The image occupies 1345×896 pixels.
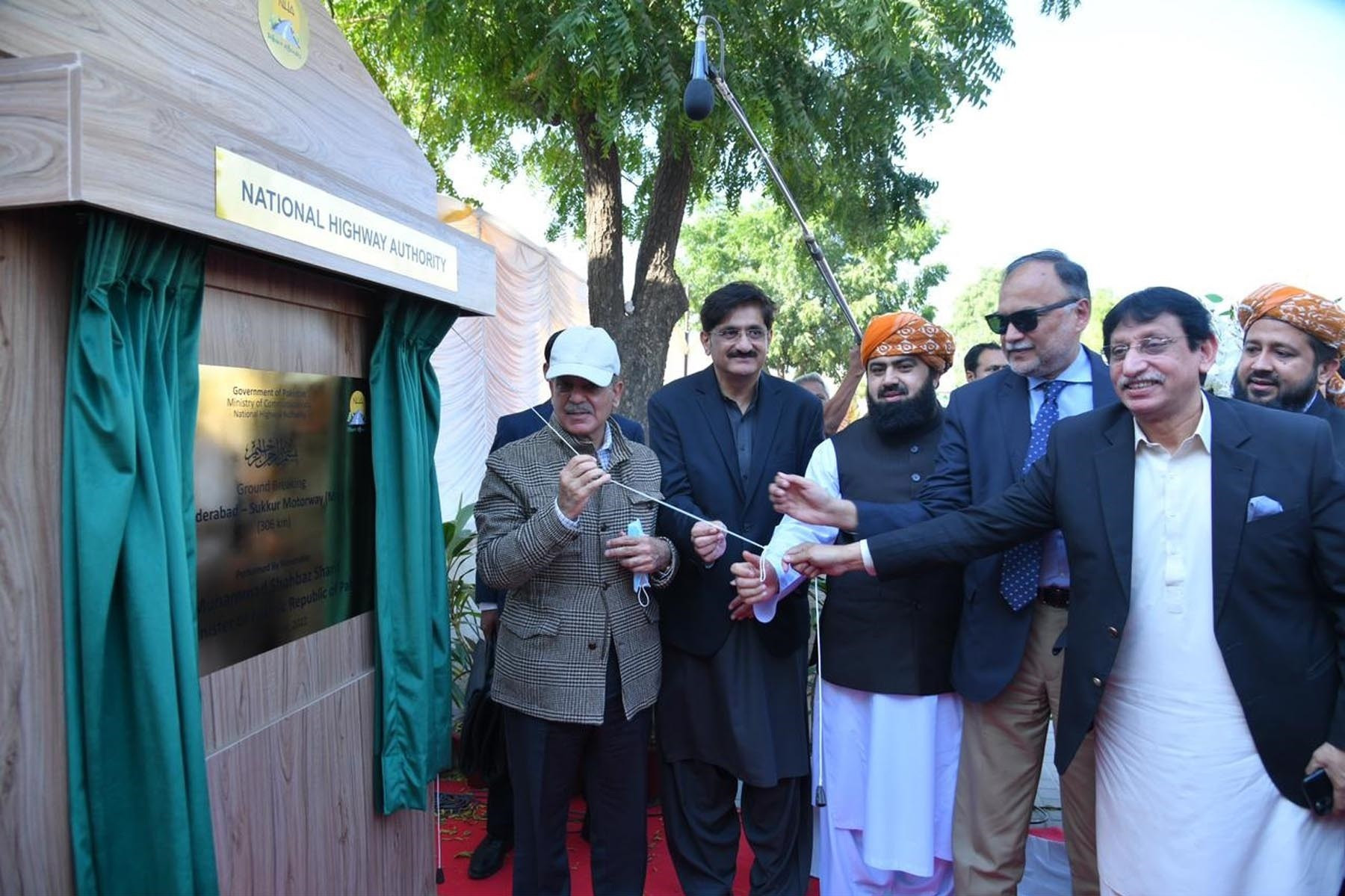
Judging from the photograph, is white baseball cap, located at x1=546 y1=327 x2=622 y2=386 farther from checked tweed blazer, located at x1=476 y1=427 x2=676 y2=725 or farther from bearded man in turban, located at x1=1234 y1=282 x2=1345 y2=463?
bearded man in turban, located at x1=1234 y1=282 x2=1345 y2=463

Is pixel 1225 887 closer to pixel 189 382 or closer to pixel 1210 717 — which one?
pixel 1210 717

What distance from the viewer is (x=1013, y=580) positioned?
10.1 feet

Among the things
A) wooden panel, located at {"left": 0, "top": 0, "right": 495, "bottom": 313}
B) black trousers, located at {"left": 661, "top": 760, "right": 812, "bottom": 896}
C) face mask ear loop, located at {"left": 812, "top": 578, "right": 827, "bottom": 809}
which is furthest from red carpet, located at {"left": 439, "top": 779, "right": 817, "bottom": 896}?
wooden panel, located at {"left": 0, "top": 0, "right": 495, "bottom": 313}

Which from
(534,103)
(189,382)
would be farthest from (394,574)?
(534,103)

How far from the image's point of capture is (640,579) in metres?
3.23

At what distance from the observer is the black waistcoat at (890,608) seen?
11.2ft

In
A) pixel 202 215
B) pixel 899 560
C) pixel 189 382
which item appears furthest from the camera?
pixel 899 560

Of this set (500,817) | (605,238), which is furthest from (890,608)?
(605,238)

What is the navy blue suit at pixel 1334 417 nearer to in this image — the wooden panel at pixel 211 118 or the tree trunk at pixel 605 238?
the wooden panel at pixel 211 118

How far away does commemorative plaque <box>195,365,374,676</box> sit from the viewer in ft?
8.26

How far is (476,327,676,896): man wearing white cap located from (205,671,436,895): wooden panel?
0.51 m

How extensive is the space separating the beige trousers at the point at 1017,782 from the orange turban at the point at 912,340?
105cm

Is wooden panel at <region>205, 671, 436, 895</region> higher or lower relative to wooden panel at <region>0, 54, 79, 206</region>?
lower

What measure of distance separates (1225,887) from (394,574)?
8.83ft
